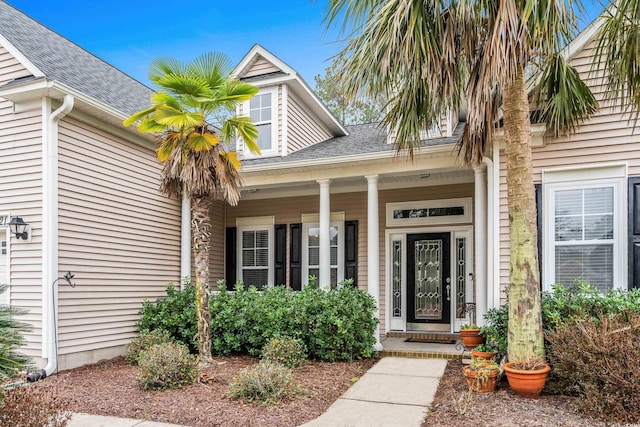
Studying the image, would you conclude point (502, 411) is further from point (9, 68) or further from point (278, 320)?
point (9, 68)

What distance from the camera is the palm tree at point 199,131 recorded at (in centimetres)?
615

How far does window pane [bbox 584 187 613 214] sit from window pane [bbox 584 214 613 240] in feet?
A: 0.28

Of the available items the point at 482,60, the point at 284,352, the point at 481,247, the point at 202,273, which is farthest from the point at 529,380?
the point at 202,273

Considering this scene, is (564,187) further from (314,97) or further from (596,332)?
(314,97)

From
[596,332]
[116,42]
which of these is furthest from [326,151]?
[116,42]

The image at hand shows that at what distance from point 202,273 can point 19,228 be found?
269 centimetres

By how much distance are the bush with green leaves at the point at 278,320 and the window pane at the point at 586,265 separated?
2858 mm

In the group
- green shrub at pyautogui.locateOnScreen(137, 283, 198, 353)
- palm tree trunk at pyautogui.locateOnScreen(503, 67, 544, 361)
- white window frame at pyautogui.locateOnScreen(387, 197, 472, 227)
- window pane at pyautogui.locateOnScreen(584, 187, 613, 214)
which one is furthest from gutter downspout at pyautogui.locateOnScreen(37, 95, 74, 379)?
window pane at pyautogui.locateOnScreen(584, 187, 613, 214)

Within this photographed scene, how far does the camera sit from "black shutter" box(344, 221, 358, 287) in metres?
9.70

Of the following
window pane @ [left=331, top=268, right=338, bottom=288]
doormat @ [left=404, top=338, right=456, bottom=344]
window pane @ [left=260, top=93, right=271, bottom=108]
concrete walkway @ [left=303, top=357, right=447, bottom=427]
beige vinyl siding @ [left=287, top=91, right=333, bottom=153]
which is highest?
window pane @ [left=260, top=93, right=271, bottom=108]

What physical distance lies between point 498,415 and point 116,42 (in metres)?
20.2

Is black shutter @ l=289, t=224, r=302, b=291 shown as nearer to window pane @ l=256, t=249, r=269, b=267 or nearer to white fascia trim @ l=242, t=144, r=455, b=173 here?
window pane @ l=256, t=249, r=269, b=267

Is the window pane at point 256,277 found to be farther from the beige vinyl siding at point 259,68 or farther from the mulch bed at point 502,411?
the mulch bed at point 502,411

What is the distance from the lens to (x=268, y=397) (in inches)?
195
